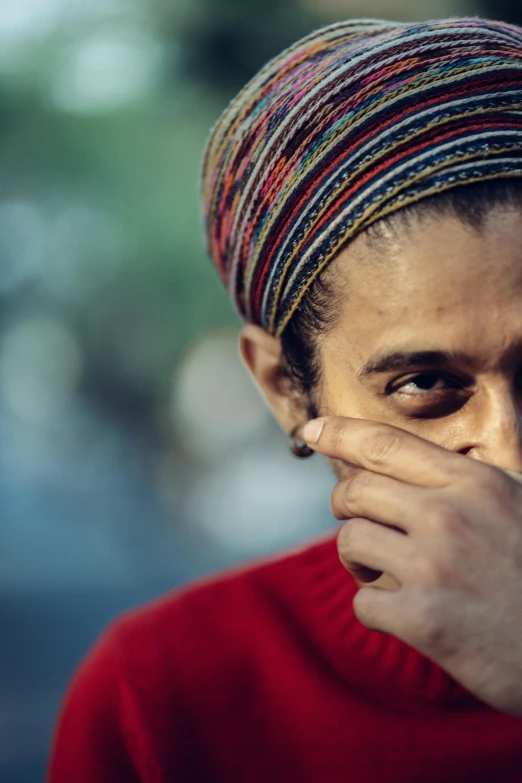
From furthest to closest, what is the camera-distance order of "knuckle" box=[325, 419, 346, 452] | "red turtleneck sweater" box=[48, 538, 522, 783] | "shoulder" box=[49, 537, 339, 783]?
1. "shoulder" box=[49, 537, 339, 783]
2. "red turtleneck sweater" box=[48, 538, 522, 783]
3. "knuckle" box=[325, 419, 346, 452]

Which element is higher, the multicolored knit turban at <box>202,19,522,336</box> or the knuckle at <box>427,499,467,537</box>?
the multicolored knit turban at <box>202,19,522,336</box>

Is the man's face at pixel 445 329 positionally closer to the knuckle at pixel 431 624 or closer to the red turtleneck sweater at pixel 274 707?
the knuckle at pixel 431 624

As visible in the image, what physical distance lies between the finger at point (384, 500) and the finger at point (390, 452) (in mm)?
21

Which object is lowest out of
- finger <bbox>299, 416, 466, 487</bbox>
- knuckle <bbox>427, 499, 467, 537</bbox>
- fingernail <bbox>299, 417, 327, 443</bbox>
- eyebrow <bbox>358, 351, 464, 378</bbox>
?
knuckle <bbox>427, 499, 467, 537</bbox>

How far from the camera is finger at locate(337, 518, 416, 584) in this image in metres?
1.46

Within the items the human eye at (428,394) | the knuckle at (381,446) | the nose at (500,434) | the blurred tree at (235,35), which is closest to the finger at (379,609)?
the knuckle at (381,446)

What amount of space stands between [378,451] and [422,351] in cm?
27

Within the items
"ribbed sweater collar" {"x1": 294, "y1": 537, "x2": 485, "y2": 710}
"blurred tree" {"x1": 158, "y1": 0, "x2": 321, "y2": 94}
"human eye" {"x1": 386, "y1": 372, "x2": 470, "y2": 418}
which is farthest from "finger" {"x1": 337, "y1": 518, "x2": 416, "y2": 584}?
"blurred tree" {"x1": 158, "y1": 0, "x2": 321, "y2": 94}

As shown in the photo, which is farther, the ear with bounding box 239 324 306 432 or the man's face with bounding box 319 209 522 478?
the ear with bounding box 239 324 306 432

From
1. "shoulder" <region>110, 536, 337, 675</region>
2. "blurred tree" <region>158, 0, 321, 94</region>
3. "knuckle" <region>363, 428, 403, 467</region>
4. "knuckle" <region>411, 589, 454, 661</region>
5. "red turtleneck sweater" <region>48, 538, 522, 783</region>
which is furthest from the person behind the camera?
"blurred tree" <region>158, 0, 321, 94</region>

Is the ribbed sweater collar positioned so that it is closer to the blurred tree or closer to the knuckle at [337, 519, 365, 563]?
the knuckle at [337, 519, 365, 563]

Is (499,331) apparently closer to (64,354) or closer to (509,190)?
(509,190)

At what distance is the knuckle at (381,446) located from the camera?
5.03 ft

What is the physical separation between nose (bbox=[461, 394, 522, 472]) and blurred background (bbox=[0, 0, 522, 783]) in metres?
5.50
